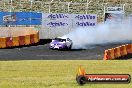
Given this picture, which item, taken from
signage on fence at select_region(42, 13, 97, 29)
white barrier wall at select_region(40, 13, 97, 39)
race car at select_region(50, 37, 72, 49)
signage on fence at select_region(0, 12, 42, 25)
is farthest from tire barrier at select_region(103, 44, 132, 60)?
signage on fence at select_region(0, 12, 42, 25)

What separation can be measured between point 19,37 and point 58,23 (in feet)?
30.7

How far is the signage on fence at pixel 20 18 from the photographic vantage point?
43.7 metres

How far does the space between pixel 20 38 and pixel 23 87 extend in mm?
27653

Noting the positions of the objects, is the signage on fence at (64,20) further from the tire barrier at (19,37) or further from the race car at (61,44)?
the race car at (61,44)

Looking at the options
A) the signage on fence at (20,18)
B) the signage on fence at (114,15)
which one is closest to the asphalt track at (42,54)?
the signage on fence at (20,18)

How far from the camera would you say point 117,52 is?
32.0m

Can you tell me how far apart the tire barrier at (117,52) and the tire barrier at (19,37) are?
9291mm

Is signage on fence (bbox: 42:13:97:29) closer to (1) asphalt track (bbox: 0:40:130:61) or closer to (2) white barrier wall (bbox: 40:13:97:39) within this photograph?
(2) white barrier wall (bbox: 40:13:97:39)

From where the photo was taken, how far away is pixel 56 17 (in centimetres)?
4638

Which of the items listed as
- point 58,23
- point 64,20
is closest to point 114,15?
point 64,20

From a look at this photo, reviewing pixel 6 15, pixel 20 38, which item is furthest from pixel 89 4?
pixel 20 38

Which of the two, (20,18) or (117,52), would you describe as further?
(20,18)

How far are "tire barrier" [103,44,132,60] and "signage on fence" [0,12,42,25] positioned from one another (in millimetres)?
13272

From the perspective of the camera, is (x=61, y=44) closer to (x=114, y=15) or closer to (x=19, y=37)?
(x=19, y=37)
